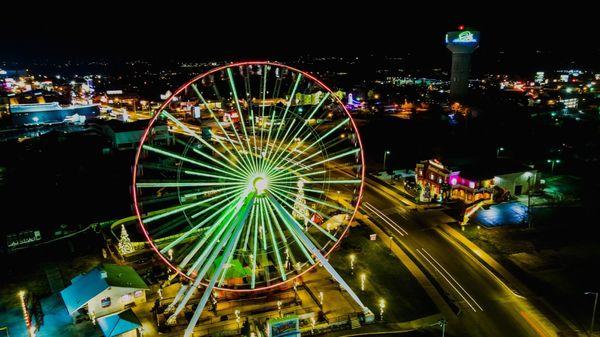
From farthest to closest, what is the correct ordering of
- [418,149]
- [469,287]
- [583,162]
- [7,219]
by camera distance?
[418,149], [583,162], [7,219], [469,287]

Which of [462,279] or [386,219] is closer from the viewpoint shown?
[462,279]

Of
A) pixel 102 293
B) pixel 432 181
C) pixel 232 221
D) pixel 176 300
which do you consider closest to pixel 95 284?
pixel 102 293

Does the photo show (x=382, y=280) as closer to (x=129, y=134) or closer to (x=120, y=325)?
(x=120, y=325)

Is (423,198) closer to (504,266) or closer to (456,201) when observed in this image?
(456,201)

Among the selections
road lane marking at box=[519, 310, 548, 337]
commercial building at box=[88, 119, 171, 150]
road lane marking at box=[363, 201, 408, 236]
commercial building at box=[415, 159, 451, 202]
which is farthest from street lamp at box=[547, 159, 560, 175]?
commercial building at box=[88, 119, 171, 150]

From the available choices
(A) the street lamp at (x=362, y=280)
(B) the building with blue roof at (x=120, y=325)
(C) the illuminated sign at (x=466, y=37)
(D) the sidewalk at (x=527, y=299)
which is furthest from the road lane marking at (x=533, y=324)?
(C) the illuminated sign at (x=466, y=37)

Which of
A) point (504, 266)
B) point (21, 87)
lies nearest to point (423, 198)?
point (504, 266)
